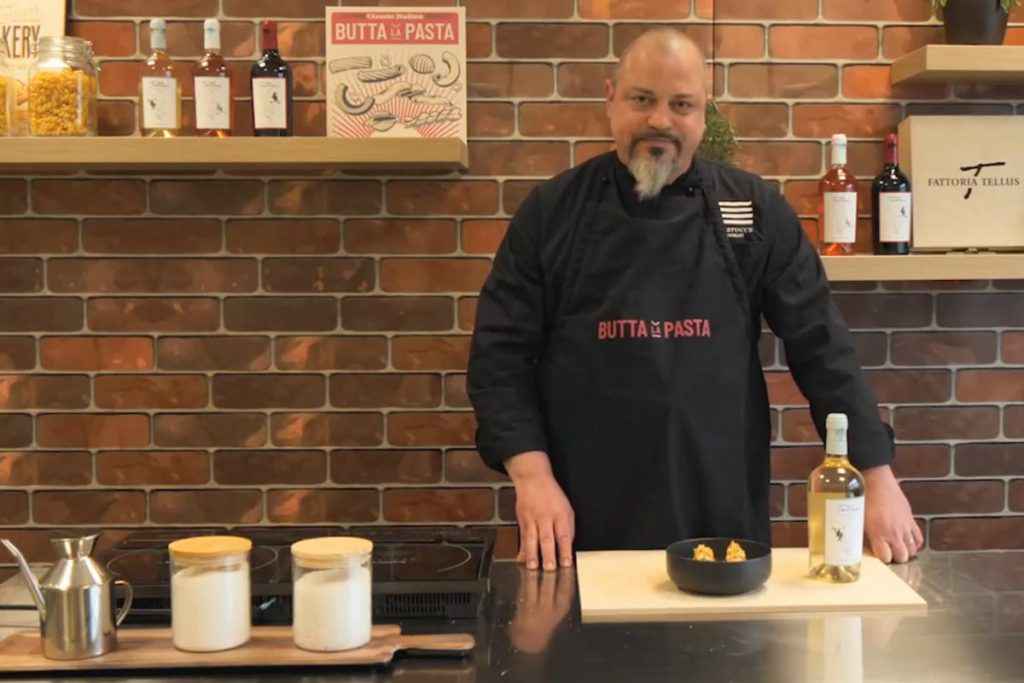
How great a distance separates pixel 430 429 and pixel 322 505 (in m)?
0.29

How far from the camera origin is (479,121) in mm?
2494

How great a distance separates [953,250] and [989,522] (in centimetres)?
63

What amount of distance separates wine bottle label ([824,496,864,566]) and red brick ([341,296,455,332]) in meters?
1.20

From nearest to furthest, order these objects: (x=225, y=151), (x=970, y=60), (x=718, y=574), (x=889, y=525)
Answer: (x=718, y=574) → (x=889, y=525) → (x=225, y=151) → (x=970, y=60)

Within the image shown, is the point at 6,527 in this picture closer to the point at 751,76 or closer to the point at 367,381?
the point at 367,381

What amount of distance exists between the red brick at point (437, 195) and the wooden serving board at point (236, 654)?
4.41ft

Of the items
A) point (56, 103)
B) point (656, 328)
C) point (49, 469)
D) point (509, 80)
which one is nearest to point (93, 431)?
point (49, 469)


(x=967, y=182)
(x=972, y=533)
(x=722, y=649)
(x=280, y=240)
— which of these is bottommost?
(x=972, y=533)

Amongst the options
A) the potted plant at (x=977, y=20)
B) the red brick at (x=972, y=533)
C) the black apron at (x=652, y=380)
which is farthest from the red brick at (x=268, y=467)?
the potted plant at (x=977, y=20)

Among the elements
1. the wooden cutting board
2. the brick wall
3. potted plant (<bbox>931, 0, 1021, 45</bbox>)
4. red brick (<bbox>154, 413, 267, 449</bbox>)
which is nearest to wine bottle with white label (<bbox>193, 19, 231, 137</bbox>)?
the brick wall

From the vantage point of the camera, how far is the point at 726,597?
1438 millimetres

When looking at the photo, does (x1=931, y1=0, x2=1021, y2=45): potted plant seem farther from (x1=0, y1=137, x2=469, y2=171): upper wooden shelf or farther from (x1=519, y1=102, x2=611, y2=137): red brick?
(x1=0, y1=137, x2=469, y2=171): upper wooden shelf

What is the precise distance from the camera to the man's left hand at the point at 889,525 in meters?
1.68

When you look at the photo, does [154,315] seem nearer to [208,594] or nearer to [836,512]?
[208,594]
